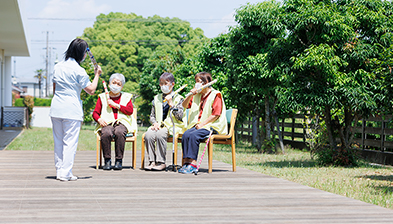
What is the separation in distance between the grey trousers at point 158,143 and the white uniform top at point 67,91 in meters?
1.29

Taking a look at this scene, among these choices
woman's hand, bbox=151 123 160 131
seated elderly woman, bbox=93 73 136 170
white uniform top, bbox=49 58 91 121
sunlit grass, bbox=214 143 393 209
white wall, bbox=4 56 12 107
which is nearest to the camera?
sunlit grass, bbox=214 143 393 209

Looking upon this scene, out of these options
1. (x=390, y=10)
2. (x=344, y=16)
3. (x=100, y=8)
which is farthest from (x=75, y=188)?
(x=100, y=8)

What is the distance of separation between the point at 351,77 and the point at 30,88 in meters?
90.6

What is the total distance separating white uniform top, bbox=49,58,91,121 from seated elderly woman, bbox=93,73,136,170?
1.04 m

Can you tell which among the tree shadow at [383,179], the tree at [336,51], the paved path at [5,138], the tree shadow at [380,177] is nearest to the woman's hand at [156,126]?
the tree at [336,51]

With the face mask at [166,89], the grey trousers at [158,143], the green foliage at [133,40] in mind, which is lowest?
the grey trousers at [158,143]

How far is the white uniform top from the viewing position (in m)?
4.73

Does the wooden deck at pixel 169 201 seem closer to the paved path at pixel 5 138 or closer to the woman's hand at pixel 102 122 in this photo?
the woman's hand at pixel 102 122

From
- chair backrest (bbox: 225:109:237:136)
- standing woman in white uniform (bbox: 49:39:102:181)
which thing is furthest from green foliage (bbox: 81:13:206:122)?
standing woman in white uniform (bbox: 49:39:102:181)

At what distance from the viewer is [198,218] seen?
3084 millimetres

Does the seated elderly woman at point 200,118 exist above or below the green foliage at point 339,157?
above

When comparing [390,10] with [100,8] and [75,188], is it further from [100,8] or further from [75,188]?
[100,8]

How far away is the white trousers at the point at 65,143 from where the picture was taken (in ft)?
15.6

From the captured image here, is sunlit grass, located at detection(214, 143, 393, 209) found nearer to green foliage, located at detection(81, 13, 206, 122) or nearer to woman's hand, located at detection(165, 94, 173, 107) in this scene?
woman's hand, located at detection(165, 94, 173, 107)
